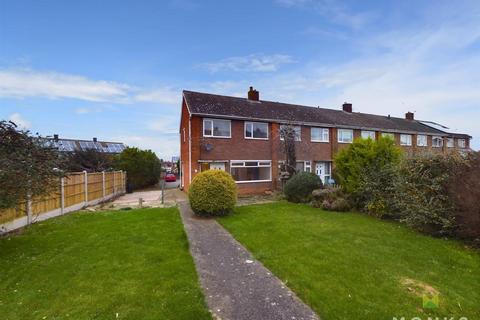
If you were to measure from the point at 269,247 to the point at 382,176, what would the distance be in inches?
288

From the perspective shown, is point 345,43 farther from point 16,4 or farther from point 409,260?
point 16,4

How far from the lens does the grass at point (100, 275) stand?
3963 mm

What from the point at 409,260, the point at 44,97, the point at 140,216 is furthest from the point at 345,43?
the point at 44,97

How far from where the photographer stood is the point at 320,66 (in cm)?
1523

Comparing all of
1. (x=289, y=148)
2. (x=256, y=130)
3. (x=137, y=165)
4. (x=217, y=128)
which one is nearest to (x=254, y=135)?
(x=256, y=130)

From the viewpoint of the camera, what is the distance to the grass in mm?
3963

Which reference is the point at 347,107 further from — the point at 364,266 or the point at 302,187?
the point at 364,266

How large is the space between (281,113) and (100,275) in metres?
18.2

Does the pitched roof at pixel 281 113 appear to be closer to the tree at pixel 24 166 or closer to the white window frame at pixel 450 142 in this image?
the white window frame at pixel 450 142

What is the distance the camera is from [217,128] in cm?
1800

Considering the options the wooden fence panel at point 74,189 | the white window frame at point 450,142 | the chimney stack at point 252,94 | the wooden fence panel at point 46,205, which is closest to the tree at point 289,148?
the chimney stack at point 252,94

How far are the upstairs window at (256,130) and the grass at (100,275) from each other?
11.0 m

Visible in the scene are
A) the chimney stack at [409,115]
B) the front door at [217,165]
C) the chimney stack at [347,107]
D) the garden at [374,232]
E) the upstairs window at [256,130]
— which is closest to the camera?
the garden at [374,232]

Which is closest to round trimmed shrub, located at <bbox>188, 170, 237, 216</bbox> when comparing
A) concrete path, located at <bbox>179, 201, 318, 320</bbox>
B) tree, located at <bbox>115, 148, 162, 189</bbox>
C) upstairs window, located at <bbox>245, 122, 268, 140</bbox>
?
concrete path, located at <bbox>179, 201, 318, 320</bbox>
